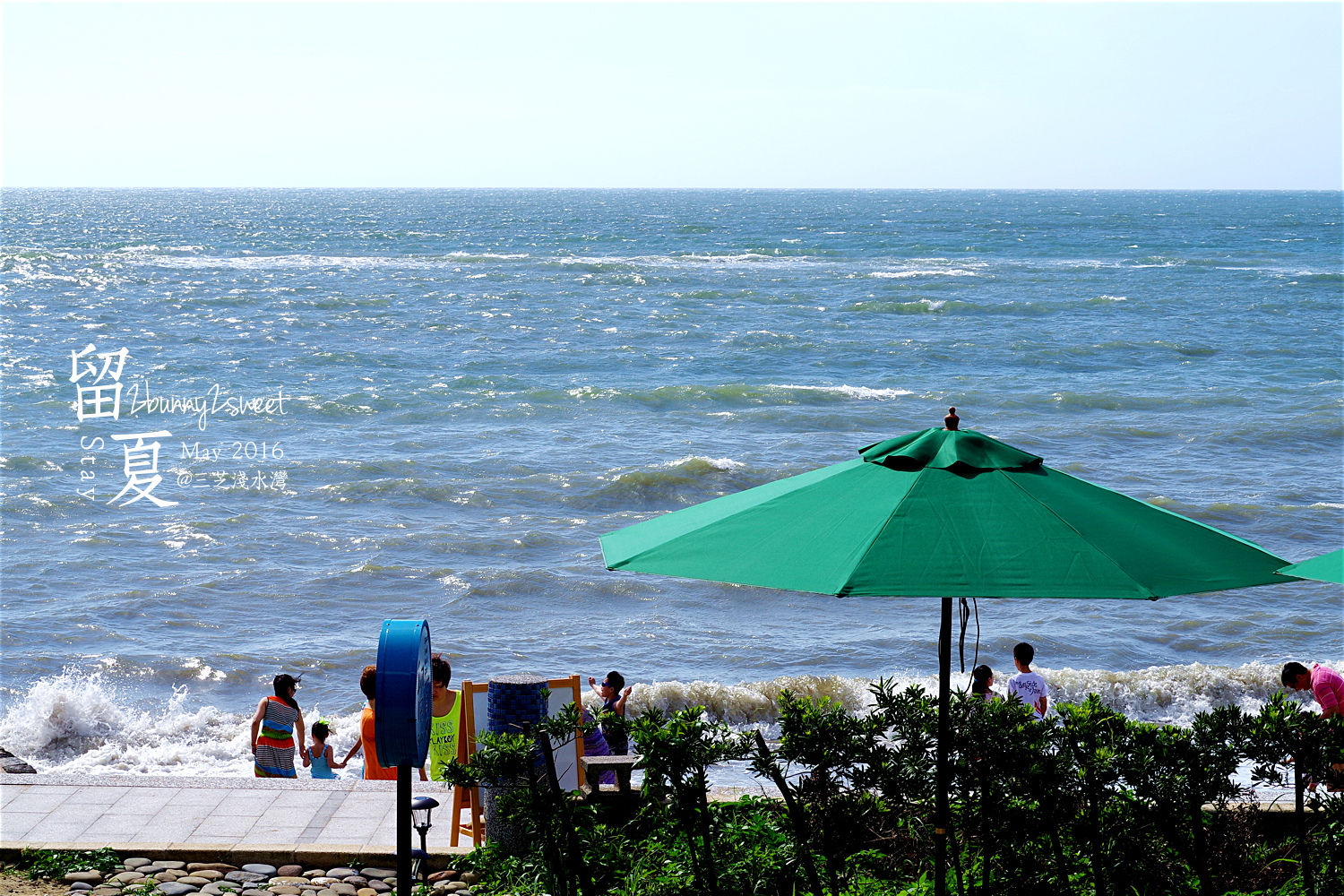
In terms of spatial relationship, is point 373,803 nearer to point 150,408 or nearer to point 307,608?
point 307,608

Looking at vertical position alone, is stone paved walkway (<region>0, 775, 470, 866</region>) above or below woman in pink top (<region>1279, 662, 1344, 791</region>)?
below

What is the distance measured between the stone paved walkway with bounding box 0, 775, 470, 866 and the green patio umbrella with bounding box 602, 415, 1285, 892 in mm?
3479

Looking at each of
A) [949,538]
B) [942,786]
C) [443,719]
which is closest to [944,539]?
[949,538]

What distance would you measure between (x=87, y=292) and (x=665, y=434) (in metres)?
36.5

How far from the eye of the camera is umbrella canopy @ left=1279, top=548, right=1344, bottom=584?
4855 millimetres

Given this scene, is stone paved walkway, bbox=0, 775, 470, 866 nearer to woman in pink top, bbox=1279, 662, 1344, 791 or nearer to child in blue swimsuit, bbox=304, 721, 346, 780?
child in blue swimsuit, bbox=304, 721, 346, 780

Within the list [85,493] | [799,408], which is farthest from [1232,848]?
[799,408]

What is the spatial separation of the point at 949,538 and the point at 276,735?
20.4ft

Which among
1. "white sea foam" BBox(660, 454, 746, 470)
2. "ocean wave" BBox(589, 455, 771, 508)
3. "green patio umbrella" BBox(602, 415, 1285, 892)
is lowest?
"ocean wave" BBox(589, 455, 771, 508)

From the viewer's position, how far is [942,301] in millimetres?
48750

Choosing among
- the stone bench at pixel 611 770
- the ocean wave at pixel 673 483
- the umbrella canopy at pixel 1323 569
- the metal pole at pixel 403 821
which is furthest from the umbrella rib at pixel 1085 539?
the ocean wave at pixel 673 483

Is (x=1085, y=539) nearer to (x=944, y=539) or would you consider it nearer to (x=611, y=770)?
(x=944, y=539)

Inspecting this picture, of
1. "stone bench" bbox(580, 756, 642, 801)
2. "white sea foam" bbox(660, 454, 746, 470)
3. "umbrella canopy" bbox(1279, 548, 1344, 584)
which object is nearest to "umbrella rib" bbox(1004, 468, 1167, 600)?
"umbrella canopy" bbox(1279, 548, 1344, 584)

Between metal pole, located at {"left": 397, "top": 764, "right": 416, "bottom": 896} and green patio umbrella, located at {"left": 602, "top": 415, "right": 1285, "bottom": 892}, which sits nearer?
green patio umbrella, located at {"left": 602, "top": 415, "right": 1285, "bottom": 892}
